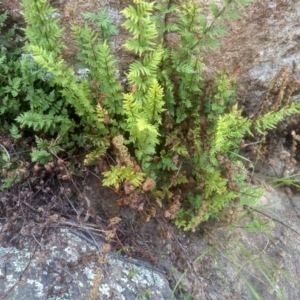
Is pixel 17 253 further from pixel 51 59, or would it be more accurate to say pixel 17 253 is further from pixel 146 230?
pixel 51 59

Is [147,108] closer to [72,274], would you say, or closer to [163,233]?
[163,233]

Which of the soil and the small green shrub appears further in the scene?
the soil

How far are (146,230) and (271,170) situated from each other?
1.21m

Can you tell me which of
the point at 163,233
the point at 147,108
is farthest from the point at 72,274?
the point at 147,108

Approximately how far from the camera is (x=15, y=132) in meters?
2.86

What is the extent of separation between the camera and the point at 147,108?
8.43 ft

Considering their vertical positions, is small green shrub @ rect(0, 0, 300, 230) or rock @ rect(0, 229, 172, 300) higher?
small green shrub @ rect(0, 0, 300, 230)

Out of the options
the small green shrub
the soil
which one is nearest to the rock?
the soil

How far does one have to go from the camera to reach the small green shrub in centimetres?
259

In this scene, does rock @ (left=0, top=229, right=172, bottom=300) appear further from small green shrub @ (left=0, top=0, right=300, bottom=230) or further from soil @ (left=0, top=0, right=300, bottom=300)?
small green shrub @ (left=0, top=0, right=300, bottom=230)

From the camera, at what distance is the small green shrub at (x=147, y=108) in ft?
8.50

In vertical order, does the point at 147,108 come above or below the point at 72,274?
above

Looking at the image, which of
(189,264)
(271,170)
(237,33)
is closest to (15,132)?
(189,264)

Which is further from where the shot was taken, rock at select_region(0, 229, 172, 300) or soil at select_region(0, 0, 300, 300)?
soil at select_region(0, 0, 300, 300)
